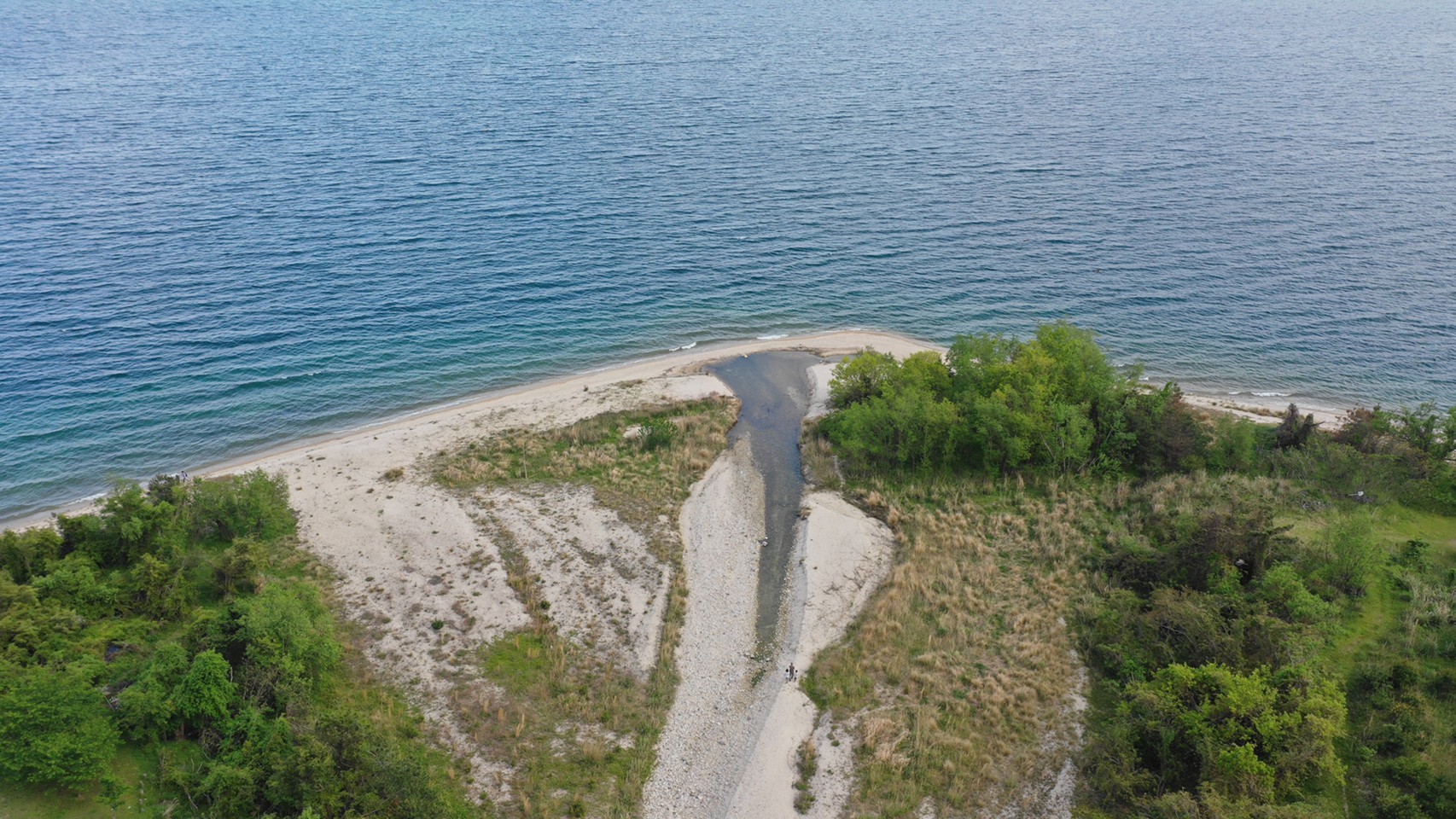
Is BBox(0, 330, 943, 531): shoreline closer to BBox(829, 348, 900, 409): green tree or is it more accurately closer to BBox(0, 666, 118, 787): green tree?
BBox(829, 348, 900, 409): green tree

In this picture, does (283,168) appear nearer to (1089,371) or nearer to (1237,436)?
(1089,371)

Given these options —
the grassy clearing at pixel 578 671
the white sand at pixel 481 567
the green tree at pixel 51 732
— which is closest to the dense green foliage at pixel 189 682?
the green tree at pixel 51 732

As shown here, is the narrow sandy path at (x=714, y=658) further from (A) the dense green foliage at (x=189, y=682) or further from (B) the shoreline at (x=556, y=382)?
(B) the shoreline at (x=556, y=382)

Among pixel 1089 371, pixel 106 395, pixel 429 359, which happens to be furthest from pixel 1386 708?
pixel 106 395

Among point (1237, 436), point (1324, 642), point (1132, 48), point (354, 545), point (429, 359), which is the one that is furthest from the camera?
point (1132, 48)

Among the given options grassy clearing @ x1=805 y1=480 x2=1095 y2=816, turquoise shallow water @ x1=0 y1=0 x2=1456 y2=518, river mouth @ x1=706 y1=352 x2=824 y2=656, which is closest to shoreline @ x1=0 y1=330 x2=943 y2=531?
turquoise shallow water @ x1=0 y1=0 x2=1456 y2=518

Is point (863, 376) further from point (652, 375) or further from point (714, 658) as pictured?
point (714, 658)
